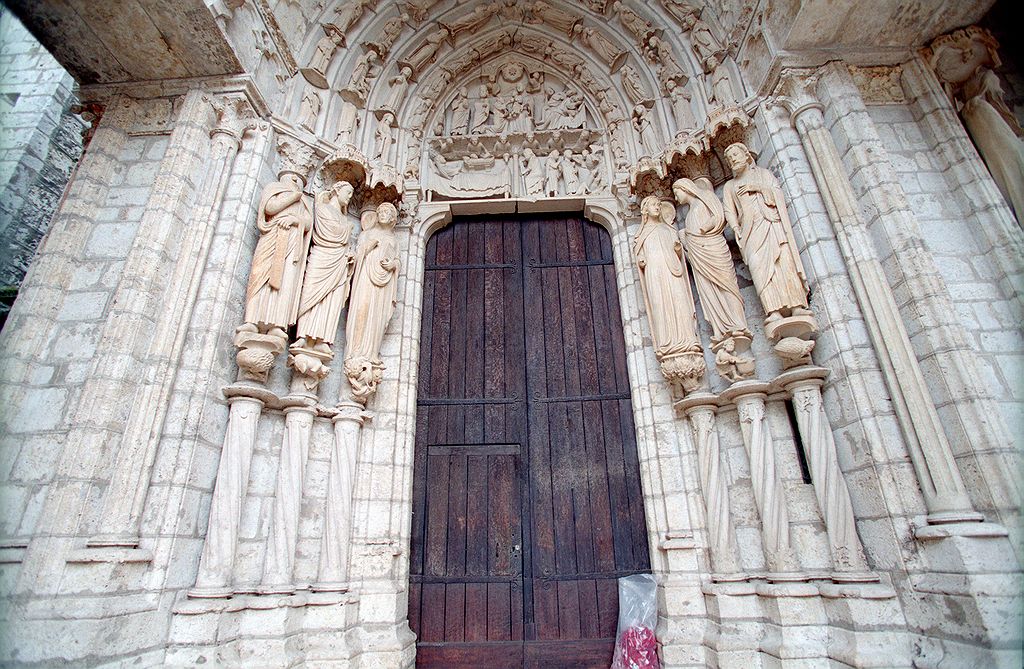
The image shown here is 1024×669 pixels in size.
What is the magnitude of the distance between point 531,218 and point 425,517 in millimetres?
2598

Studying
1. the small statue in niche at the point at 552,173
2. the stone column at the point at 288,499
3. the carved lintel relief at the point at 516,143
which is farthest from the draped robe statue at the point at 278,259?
the small statue in niche at the point at 552,173

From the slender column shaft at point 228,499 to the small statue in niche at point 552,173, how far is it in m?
2.87

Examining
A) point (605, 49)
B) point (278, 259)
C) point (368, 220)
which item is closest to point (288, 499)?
point (278, 259)

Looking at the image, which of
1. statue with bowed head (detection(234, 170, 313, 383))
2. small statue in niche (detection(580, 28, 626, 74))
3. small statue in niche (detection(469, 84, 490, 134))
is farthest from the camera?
small statue in niche (detection(469, 84, 490, 134))

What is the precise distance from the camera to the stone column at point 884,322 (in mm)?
2330

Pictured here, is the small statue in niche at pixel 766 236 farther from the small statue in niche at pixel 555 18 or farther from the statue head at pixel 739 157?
the small statue in niche at pixel 555 18

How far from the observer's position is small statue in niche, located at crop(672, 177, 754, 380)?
10.5 feet

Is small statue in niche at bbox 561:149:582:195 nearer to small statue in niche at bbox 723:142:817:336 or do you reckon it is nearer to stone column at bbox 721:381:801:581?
small statue in niche at bbox 723:142:817:336

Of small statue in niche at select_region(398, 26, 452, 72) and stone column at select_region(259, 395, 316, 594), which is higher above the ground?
small statue in niche at select_region(398, 26, 452, 72)

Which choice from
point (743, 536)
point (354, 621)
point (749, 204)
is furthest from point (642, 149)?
point (354, 621)

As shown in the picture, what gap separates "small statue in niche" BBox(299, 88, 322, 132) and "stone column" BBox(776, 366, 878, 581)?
3.74 m

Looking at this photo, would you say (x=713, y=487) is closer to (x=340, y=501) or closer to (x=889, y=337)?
(x=889, y=337)

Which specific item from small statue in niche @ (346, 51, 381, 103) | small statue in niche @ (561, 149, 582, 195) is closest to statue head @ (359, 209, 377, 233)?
small statue in niche @ (346, 51, 381, 103)

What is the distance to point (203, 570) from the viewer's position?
2.61 metres
